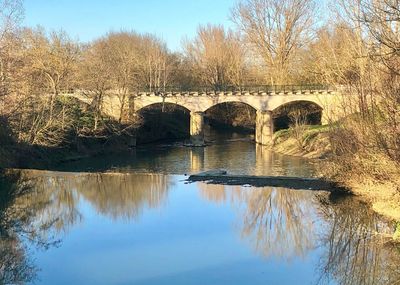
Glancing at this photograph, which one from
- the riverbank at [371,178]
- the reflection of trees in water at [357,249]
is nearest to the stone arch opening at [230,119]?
the riverbank at [371,178]

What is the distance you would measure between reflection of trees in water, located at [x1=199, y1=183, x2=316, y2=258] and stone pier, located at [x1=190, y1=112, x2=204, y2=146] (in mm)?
32230

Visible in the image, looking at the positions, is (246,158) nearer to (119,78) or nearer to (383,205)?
(119,78)

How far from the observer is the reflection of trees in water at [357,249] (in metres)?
9.66

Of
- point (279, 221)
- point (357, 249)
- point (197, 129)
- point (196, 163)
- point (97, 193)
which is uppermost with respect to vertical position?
point (197, 129)

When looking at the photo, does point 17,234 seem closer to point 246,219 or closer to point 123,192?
point 246,219

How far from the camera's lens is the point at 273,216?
50.1ft

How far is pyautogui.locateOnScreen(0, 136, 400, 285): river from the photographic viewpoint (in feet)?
32.1

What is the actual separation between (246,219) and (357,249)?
408cm

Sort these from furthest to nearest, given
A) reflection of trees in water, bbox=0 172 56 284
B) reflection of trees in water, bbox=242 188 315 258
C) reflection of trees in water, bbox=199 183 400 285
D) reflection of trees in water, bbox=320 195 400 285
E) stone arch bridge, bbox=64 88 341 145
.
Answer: stone arch bridge, bbox=64 88 341 145
reflection of trees in water, bbox=242 188 315 258
reflection of trees in water, bbox=199 183 400 285
reflection of trees in water, bbox=0 172 56 284
reflection of trees in water, bbox=320 195 400 285

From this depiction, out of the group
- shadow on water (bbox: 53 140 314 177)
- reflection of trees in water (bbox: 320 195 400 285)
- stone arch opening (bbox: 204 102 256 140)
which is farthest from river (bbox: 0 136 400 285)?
stone arch opening (bbox: 204 102 256 140)

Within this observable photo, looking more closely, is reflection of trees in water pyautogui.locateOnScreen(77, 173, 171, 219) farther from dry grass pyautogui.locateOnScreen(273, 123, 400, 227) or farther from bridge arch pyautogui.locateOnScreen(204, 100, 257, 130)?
bridge arch pyautogui.locateOnScreen(204, 100, 257, 130)

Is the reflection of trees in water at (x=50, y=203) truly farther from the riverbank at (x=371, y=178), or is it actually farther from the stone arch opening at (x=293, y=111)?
the stone arch opening at (x=293, y=111)

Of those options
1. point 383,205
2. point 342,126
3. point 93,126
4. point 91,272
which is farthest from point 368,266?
point 93,126

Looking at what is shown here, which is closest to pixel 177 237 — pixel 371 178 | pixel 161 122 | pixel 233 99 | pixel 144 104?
pixel 371 178
